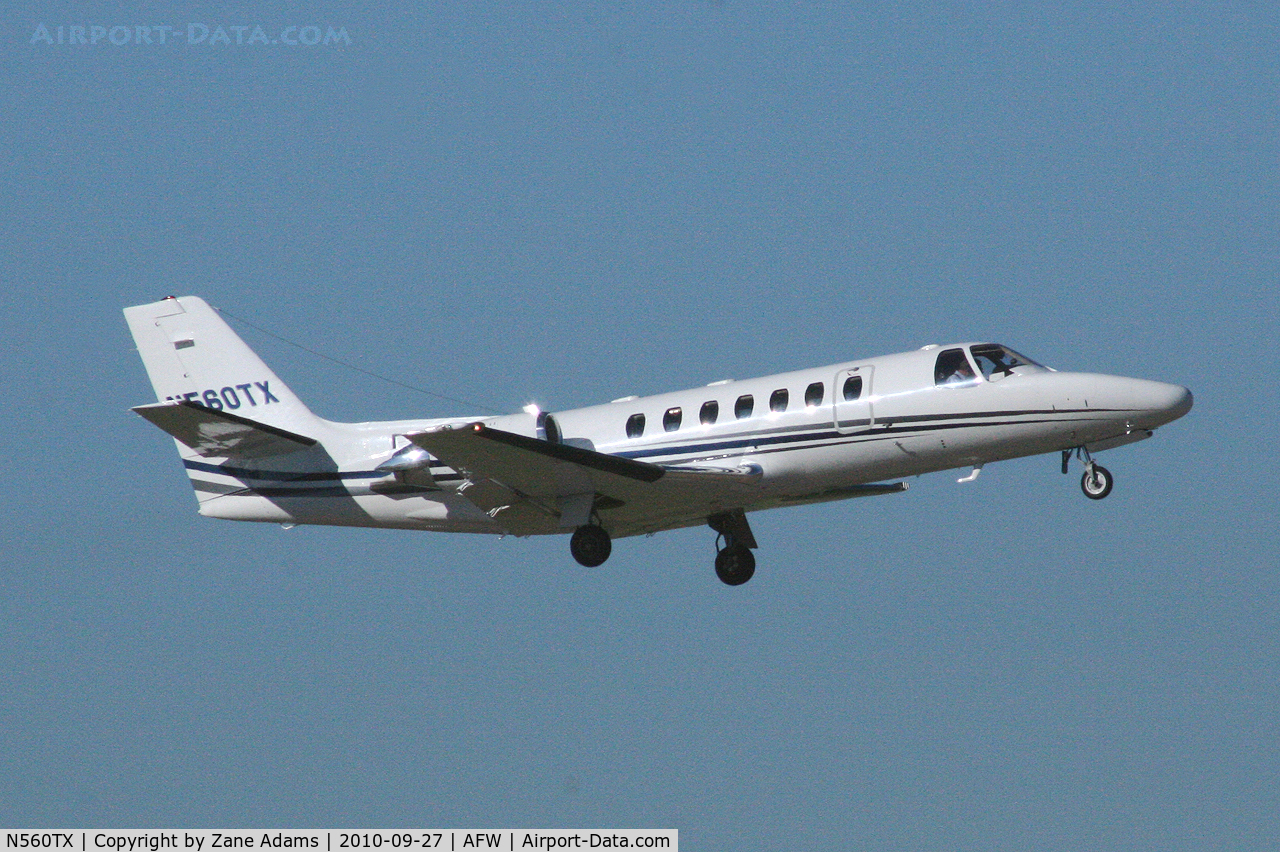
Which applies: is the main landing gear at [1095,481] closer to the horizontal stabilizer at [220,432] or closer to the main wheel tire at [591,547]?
the main wheel tire at [591,547]

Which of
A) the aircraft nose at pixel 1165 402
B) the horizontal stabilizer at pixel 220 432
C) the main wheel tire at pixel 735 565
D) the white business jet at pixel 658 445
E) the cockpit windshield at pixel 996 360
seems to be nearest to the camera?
the aircraft nose at pixel 1165 402

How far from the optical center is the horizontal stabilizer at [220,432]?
957 inches

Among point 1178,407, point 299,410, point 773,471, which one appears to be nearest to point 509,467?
point 773,471

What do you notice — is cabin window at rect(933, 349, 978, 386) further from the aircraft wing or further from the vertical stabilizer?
the vertical stabilizer

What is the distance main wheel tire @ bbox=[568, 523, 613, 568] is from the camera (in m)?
24.9

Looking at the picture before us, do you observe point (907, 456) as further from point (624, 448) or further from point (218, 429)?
point (218, 429)

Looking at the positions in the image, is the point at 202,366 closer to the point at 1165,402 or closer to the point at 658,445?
the point at 658,445

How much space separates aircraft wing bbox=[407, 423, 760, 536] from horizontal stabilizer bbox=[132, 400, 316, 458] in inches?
131

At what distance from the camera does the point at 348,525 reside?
26.5m

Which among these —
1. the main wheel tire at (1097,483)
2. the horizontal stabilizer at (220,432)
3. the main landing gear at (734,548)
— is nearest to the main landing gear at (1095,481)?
the main wheel tire at (1097,483)

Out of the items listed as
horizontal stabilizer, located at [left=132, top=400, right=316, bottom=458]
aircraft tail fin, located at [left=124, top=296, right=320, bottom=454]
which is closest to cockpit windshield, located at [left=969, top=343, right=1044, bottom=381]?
horizontal stabilizer, located at [left=132, top=400, right=316, bottom=458]

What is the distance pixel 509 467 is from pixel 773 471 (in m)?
3.62

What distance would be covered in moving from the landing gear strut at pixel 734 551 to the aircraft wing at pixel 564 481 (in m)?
1.13

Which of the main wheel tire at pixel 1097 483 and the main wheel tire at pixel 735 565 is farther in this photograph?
the main wheel tire at pixel 735 565
